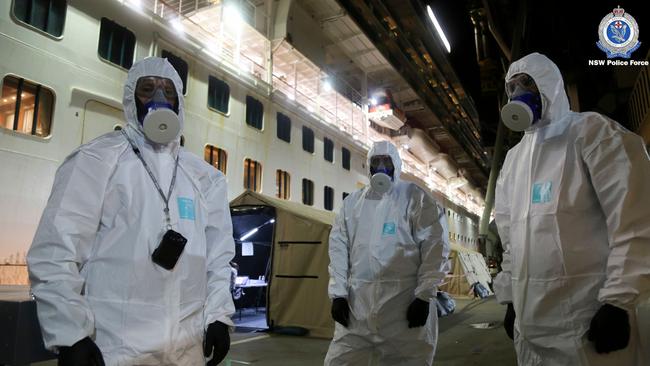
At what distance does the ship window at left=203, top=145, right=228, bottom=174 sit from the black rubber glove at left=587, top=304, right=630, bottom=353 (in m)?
11.4

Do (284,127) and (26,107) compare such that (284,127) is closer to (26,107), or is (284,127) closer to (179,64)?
(179,64)

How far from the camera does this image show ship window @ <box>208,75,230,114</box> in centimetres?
1245

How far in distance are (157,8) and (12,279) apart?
7850mm

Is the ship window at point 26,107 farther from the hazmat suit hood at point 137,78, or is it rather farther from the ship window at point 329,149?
the ship window at point 329,149

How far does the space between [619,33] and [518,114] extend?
8684 mm

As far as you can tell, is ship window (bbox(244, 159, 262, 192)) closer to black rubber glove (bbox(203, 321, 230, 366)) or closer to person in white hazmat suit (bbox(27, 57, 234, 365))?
person in white hazmat suit (bbox(27, 57, 234, 365))

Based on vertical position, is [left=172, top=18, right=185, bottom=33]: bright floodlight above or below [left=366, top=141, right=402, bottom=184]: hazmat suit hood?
above

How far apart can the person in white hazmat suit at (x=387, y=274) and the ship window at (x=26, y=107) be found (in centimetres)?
759

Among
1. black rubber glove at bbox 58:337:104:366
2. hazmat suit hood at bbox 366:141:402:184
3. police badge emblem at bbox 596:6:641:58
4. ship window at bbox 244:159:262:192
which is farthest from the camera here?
ship window at bbox 244:159:262:192

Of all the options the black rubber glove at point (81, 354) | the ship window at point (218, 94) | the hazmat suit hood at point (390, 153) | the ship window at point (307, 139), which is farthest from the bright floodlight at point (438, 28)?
Answer: the black rubber glove at point (81, 354)

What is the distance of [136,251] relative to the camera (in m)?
1.52

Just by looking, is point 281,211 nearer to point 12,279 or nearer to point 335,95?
point 12,279

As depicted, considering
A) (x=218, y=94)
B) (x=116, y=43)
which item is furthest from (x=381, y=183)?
(x=218, y=94)

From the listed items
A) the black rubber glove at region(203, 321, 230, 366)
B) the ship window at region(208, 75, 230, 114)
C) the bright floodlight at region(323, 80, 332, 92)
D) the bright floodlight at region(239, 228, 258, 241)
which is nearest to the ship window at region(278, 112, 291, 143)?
the ship window at region(208, 75, 230, 114)
